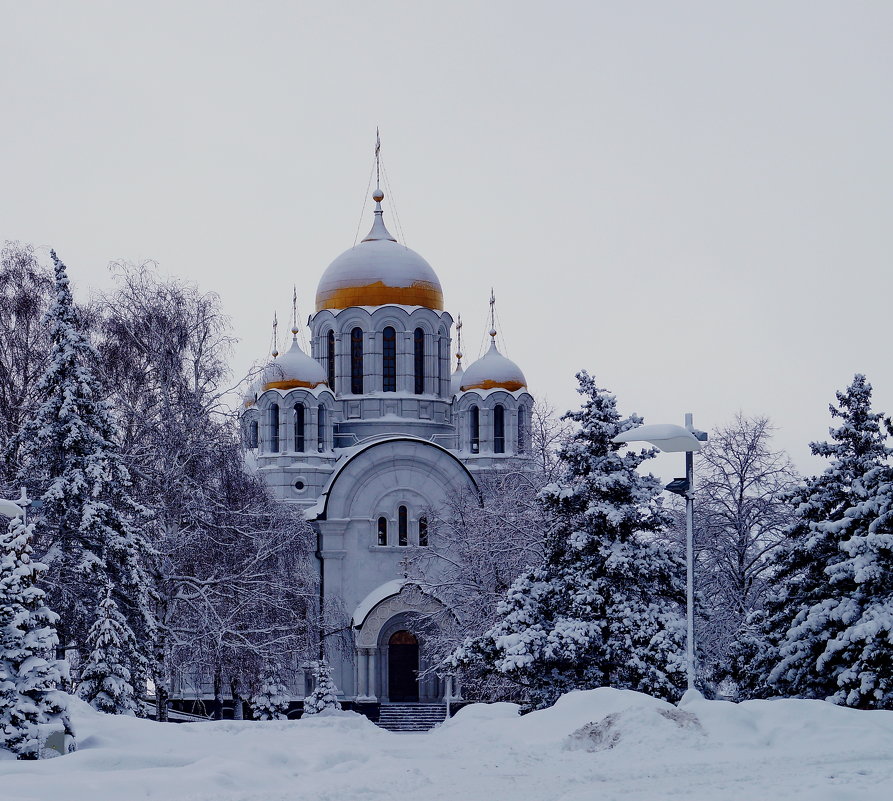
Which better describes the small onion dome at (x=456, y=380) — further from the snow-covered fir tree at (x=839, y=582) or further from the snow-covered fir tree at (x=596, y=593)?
the snow-covered fir tree at (x=839, y=582)

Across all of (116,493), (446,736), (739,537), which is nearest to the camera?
(446,736)

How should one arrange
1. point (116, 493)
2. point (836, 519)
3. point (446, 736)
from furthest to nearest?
1. point (116, 493)
2. point (836, 519)
3. point (446, 736)

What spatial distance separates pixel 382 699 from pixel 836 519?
2171cm

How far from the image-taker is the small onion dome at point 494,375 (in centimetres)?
4338

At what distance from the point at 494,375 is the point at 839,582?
2478 cm

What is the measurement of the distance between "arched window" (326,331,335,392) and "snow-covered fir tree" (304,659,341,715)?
12.8 m

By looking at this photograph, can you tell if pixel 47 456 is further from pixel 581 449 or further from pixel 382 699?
pixel 382 699

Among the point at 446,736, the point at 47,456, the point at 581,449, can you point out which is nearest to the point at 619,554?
the point at 581,449

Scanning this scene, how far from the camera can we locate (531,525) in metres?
29.1

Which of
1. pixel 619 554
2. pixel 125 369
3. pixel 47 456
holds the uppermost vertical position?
pixel 125 369

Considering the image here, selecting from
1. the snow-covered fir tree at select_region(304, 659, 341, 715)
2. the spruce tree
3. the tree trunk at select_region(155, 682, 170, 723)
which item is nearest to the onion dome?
the snow-covered fir tree at select_region(304, 659, 341, 715)

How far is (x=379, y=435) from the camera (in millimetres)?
43750

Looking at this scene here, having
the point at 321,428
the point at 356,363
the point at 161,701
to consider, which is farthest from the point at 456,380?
the point at 161,701

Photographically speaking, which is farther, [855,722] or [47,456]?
[47,456]
